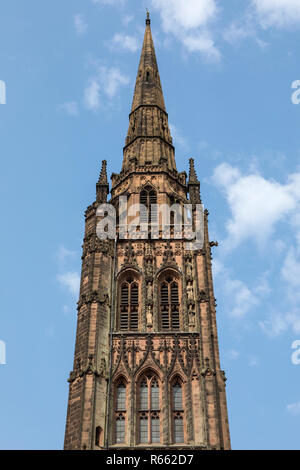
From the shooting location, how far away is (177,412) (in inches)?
1192

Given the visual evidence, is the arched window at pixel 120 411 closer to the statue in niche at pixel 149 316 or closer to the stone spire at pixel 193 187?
the statue in niche at pixel 149 316

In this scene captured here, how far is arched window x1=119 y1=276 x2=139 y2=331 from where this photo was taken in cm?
3375

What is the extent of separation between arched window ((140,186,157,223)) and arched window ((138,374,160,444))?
10901 mm

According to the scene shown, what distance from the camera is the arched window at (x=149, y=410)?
29.5 m

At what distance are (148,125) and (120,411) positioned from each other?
23.0 meters

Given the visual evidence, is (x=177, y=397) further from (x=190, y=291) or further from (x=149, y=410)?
(x=190, y=291)

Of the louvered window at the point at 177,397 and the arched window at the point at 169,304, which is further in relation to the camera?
the arched window at the point at 169,304

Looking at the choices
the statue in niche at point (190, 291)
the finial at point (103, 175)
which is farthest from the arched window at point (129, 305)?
the finial at point (103, 175)

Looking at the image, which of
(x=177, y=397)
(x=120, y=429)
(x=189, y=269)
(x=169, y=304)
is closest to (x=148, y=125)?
(x=189, y=269)

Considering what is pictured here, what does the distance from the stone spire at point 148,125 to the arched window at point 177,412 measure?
1671 centimetres

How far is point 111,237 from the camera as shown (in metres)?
37.1

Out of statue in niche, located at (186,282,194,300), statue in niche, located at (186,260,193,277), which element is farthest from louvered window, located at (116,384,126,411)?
statue in niche, located at (186,260,193,277)

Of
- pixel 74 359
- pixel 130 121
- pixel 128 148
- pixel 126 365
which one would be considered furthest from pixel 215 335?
pixel 130 121

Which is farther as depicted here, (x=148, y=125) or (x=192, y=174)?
(x=148, y=125)
